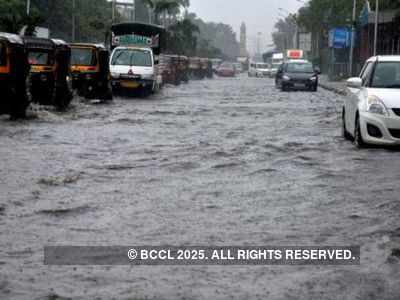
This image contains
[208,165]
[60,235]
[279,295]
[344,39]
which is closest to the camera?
[279,295]

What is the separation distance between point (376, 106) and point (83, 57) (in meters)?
17.3

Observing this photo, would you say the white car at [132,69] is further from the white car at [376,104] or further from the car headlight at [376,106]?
the car headlight at [376,106]

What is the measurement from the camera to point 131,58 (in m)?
34.7

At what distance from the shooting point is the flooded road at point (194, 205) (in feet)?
20.7

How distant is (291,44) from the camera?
589 ft

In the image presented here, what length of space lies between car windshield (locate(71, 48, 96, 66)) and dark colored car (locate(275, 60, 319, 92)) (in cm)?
1691

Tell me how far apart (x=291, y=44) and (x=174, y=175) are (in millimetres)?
169735

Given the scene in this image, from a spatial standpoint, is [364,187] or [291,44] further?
[291,44]

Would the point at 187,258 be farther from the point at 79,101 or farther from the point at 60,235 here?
the point at 79,101

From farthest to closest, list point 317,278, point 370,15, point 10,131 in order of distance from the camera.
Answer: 1. point 370,15
2. point 10,131
3. point 317,278

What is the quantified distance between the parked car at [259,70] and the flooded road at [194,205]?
78755mm

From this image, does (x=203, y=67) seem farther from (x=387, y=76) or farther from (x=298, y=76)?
(x=387, y=76)

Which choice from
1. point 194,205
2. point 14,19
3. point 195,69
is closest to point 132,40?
point 14,19

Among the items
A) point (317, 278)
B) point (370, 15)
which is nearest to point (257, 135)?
point (317, 278)
